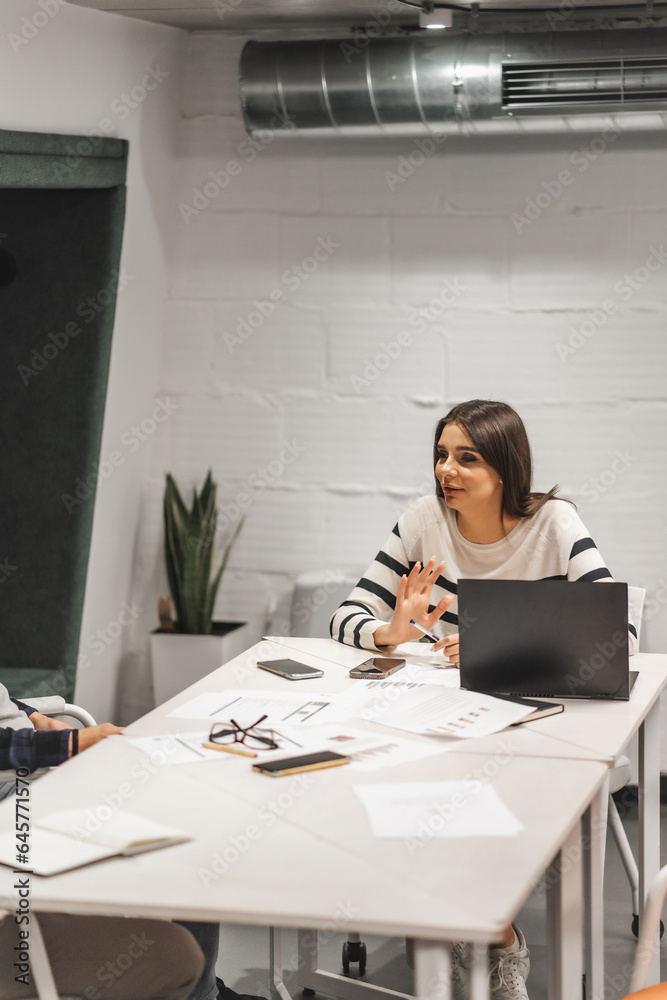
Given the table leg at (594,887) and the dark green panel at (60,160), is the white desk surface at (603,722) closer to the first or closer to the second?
the table leg at (594,887)

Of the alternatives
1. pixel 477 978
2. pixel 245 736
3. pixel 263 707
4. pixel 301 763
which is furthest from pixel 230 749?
pixel 477 978

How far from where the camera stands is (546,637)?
2.27 m

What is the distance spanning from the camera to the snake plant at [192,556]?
13.2 feet

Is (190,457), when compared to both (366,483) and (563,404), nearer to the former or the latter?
(366,483)

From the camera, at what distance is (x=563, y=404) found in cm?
395

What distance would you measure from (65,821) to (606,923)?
1964mm

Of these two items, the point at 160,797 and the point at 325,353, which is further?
the point at 325,353

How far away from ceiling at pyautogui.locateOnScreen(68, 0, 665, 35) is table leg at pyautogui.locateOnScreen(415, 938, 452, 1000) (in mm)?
3009

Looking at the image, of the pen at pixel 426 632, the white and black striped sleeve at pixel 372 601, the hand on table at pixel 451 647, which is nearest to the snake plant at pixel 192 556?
the white and black striped sleeve at pixel 372 601

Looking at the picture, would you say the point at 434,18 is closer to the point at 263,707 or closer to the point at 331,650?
the point at 331,650

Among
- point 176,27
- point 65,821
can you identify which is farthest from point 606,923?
point 176,27

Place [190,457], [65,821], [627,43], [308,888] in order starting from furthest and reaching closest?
1. [190,457]
2. [627,43]
3. [65,821]
4. [308,888]

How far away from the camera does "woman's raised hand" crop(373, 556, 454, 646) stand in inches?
108

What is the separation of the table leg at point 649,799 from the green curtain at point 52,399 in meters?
2.09
